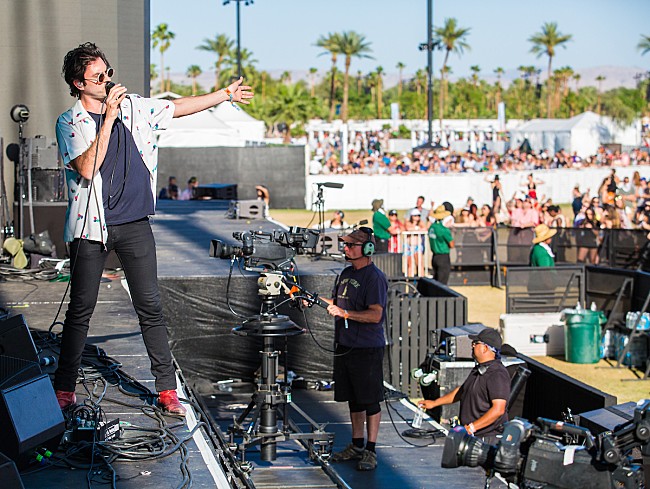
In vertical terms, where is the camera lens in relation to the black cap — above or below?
above

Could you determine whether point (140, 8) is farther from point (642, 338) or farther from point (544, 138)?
point (544, 138)

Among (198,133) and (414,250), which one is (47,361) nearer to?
(414,250)

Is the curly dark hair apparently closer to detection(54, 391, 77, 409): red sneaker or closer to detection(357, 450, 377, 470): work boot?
detection(54, 391, 77, 409): red sneaker

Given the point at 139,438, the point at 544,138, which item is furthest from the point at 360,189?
the point at 139,438

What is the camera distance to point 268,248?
697 cm

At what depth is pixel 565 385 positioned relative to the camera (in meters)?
8.52

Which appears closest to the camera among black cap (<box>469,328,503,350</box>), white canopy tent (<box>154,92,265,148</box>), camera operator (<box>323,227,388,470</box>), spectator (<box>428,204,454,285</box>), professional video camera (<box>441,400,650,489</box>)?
professional video camera (<box>441,400,650,489</box>)

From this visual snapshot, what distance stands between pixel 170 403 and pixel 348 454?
314 centimetres

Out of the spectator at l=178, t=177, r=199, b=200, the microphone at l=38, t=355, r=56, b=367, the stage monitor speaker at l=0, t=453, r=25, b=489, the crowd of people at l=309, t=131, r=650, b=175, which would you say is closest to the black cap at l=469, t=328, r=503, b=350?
the microphone at l=38, t=355, r=56, b=367

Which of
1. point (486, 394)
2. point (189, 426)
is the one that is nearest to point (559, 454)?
point (189, 426)

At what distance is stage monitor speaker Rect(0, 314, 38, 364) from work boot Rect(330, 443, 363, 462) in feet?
11.8

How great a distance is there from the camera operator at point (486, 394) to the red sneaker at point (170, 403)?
2.35 metres

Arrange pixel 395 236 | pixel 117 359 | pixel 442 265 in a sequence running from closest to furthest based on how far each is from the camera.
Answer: pixel 117 359 < pixel 442 265 < pixel 395 236

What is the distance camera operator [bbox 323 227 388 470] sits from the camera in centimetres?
816
